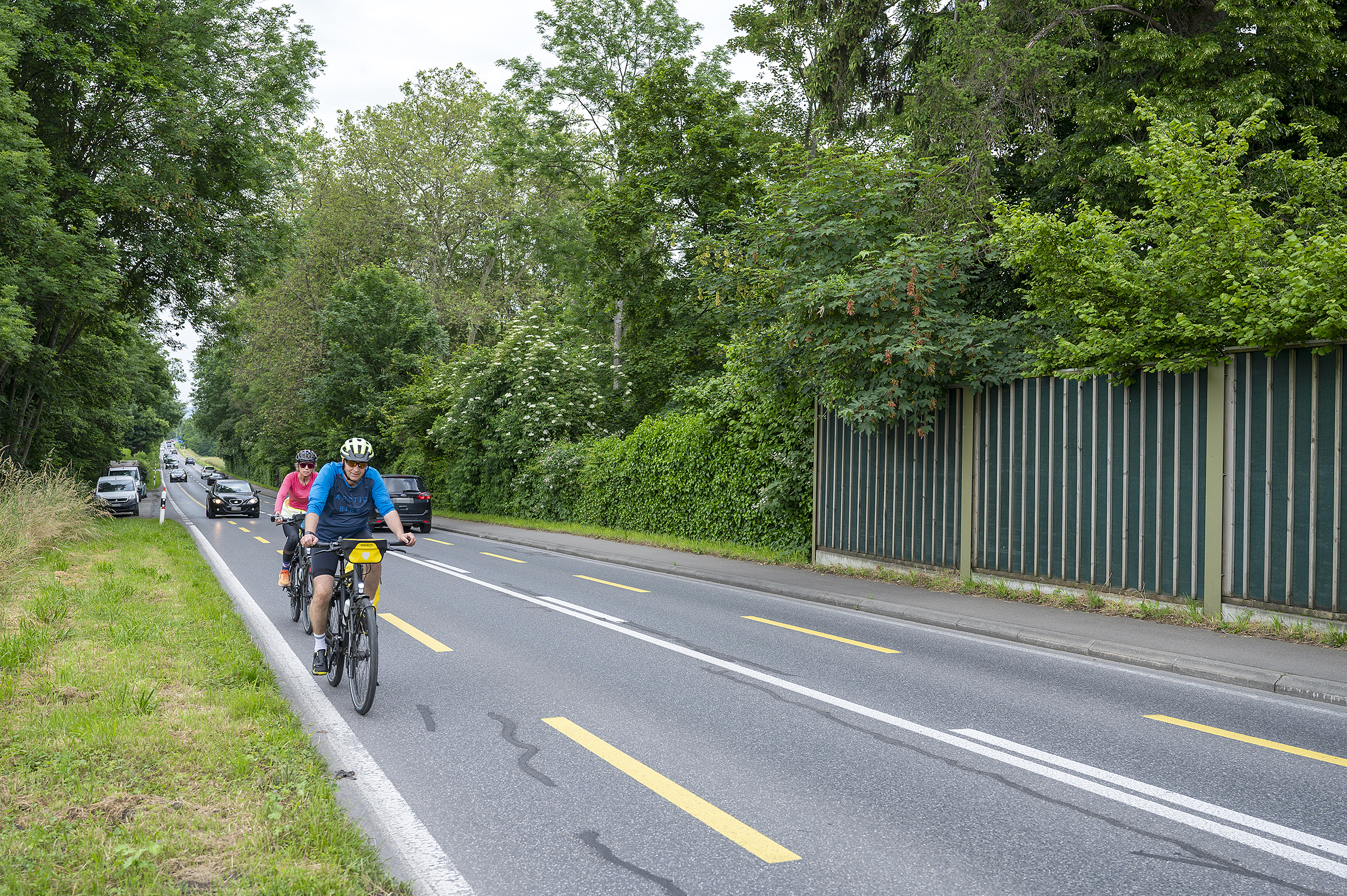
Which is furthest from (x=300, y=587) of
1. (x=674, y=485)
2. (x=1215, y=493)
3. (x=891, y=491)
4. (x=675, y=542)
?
(x=674, y=485)

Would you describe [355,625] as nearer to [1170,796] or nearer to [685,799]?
[685,799]

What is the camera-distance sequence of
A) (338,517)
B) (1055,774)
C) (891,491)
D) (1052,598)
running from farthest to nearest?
(891,491), (1052,598), (338,517), (1055,774)

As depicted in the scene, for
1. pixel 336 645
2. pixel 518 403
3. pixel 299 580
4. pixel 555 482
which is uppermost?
pixel 518 403

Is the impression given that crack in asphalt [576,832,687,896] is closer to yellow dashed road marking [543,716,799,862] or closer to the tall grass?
yellow dashed road marking [543,716,799,862]

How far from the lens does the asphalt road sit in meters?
3.58

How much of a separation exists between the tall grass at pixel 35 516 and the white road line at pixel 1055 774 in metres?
8.44

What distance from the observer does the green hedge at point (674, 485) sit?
1620 cm

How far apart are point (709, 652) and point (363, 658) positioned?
3.10 m

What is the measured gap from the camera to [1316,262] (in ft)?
24.9

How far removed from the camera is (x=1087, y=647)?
802 cm

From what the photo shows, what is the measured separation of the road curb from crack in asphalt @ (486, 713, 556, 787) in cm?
523

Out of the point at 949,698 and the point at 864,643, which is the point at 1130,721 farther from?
the point at 864,643

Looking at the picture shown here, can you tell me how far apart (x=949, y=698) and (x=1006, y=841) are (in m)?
2.58

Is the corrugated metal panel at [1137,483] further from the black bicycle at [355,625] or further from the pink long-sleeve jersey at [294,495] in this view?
the pink long-sleeve jersey at [294,495]
